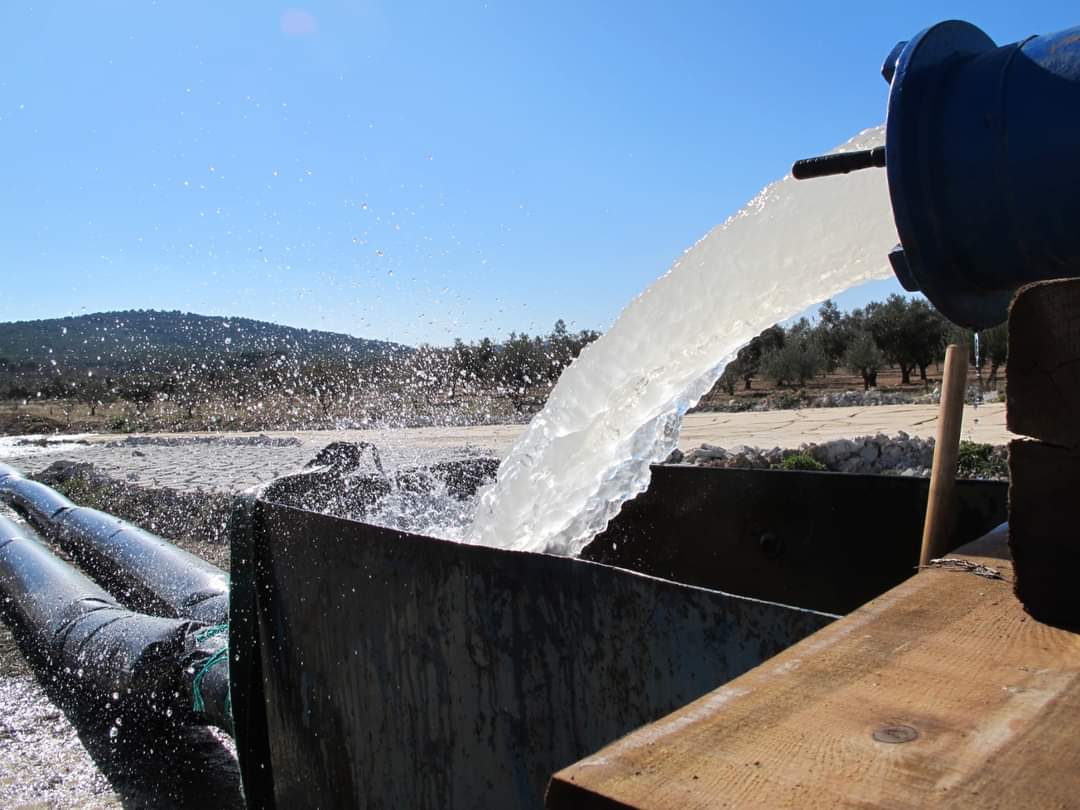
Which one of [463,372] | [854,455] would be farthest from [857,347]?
[854,455]

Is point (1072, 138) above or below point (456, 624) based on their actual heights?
above

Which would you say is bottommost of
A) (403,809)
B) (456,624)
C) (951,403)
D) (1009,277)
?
(403,809)

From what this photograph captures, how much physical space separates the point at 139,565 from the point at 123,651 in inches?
53.6

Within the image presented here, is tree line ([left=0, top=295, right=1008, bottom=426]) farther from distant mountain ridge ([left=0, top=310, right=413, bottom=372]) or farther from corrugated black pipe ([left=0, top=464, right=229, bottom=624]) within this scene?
distant mountain ridge ([left=0, top=310, right=413, bottom=372])

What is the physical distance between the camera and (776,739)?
655 millimetres

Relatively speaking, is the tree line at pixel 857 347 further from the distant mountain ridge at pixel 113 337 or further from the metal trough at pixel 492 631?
the distant mountain ridge at pixel 113 337

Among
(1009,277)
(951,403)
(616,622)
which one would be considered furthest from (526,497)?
(1009,277)

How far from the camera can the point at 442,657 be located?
184 centimetres

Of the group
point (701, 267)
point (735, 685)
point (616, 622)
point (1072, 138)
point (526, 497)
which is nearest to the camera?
point (735, 685)

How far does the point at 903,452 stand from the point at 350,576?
253 inches

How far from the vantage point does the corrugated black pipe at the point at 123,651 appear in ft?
10.0

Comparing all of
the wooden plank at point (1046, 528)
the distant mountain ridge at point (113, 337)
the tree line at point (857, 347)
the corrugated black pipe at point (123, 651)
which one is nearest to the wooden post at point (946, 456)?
the wooden plank at point (1046, 528)

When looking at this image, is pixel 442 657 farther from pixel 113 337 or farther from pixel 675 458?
pixel 113 337

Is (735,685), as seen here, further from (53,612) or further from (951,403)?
(53,612)
